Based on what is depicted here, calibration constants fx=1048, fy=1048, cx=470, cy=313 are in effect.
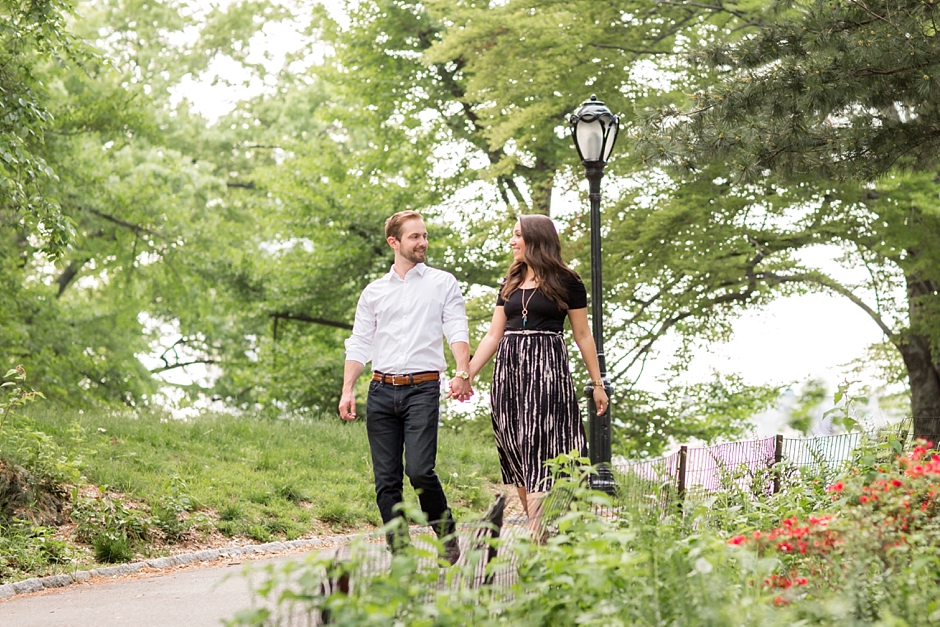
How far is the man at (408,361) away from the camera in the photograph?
5824 mm

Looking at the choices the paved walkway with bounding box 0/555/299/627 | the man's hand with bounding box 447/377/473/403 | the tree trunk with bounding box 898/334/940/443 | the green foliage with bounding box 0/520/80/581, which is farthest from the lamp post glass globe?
the tree trunk with bounding box 898/334/940/443

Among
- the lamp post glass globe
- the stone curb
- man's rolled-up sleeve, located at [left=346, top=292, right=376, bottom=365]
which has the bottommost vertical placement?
the stone curb

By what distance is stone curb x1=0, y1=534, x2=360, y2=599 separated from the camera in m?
6.58

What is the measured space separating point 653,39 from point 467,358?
1165 cm

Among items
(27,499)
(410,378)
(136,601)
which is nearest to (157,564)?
(27,499)

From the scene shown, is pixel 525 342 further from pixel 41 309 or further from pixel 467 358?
pixel 41 309

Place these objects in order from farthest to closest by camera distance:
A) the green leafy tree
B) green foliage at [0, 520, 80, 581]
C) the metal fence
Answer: the green leafy tree, green foliage at [0, 520, 80, 581], the metal fence

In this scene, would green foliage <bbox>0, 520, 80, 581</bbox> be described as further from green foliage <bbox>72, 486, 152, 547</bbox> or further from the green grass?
the green grass

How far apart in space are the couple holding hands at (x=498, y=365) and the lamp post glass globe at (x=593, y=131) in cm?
433

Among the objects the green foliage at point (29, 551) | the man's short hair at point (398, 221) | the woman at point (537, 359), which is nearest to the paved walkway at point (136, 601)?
the green foliage at point (29, 551)

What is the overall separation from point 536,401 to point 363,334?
110 centimetres

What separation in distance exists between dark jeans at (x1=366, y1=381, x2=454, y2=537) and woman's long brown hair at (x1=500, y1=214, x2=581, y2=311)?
0.77 metres

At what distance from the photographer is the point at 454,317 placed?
19.8 feet

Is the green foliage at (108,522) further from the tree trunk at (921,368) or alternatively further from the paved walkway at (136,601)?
the tree trunk at (921,368)
